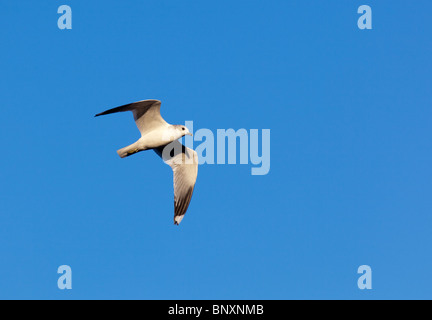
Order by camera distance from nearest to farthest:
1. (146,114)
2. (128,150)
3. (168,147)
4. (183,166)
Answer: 1. (128,150)
2. (146,114)
3. (168,147)
4. (183,166)

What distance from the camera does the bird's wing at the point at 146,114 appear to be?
9.14 metres

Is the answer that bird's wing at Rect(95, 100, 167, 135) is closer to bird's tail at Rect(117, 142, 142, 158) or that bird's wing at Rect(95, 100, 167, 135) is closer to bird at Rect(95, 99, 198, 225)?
bird at Rect(95, 99, 198, 225)

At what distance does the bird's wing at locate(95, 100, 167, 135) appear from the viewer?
9.14m

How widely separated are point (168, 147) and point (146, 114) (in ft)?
2.73

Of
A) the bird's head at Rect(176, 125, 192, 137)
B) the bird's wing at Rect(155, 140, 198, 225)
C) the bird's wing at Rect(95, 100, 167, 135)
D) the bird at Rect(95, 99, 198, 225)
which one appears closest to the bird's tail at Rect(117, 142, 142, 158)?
the bird at Rect(95, 99, 198, 225)

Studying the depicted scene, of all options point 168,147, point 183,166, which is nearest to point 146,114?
point 168,147

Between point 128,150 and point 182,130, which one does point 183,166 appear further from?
point 128,150

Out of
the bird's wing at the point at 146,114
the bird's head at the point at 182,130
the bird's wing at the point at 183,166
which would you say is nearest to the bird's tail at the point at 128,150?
the bird's wing at the point at 146,114

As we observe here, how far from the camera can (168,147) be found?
32.8 ft
